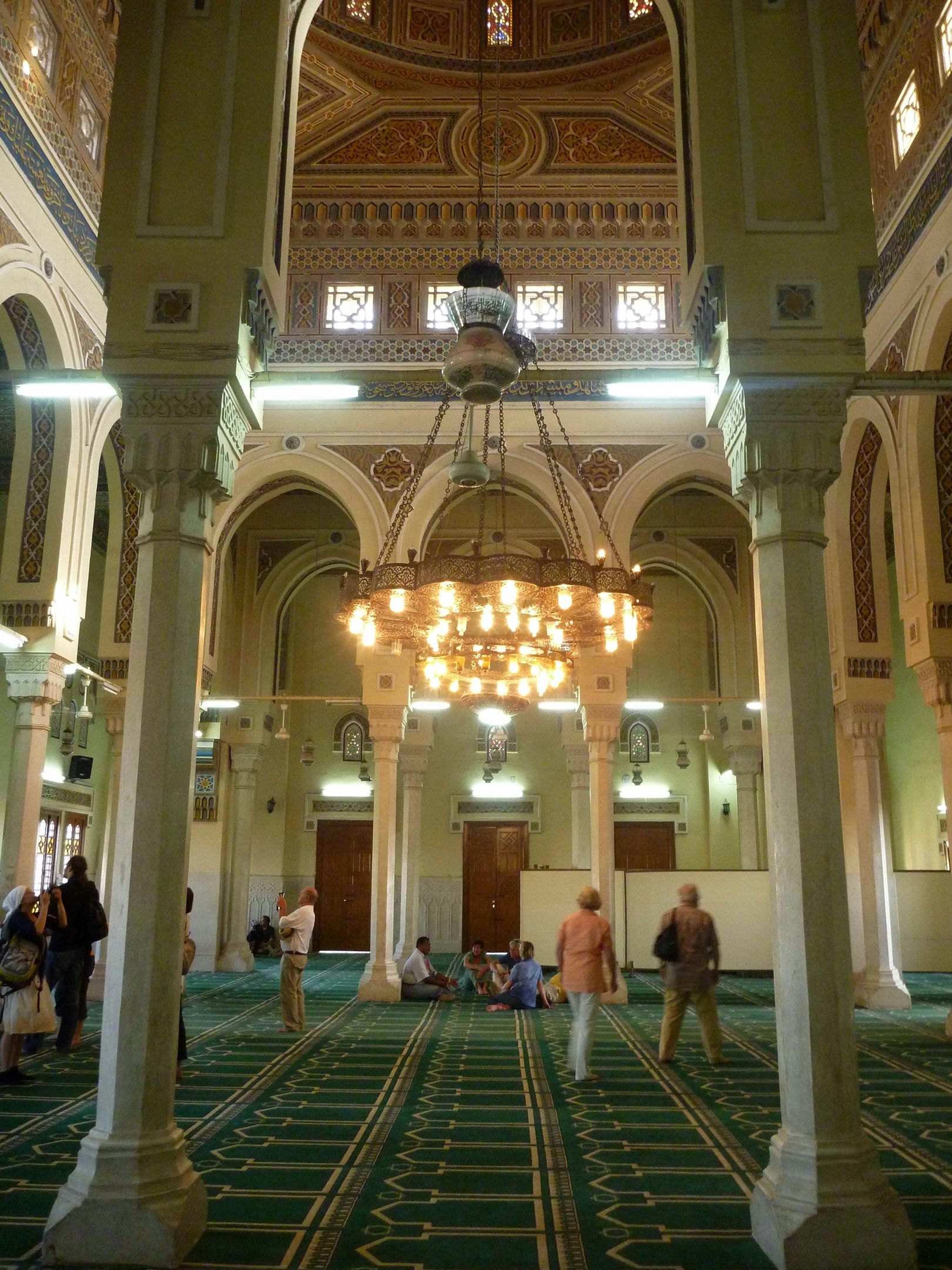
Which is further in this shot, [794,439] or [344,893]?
[344,893]

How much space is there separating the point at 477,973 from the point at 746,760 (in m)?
6.03

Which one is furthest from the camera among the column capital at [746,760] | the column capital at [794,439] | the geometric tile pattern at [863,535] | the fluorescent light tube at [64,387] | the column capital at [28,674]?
the column capital at [746,760]

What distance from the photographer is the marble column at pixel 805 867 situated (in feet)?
11.0

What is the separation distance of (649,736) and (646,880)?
523cm

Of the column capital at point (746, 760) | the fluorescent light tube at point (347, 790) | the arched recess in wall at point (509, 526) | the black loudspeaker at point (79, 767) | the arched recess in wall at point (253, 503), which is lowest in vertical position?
the black loudspeaker at point (79, 767)

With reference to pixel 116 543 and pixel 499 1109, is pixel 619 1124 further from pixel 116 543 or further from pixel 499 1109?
pixel 116 543

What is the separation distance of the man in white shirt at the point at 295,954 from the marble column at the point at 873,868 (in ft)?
18.0

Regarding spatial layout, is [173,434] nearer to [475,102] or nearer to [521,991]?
[521,991]

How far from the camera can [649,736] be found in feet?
59.0

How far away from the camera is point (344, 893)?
17.9 m

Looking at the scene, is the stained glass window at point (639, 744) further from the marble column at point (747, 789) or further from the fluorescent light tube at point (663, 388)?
the fluorescent light tube at point (663, 388)

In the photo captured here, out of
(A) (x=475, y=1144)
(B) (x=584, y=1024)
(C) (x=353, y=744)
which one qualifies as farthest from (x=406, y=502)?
(C) (x=353, y=744)

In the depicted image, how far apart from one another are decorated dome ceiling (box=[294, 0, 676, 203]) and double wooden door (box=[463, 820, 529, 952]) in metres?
10.2

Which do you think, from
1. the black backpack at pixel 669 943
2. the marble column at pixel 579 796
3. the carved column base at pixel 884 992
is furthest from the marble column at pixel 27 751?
the marble column at pixel 579 796
